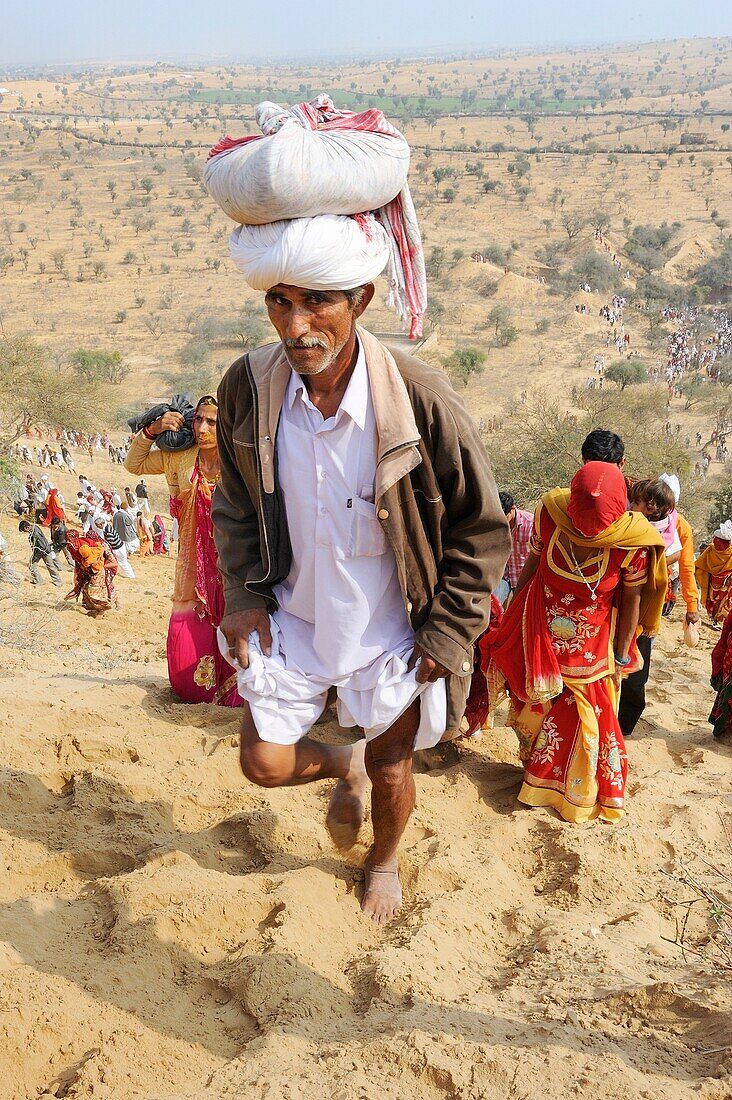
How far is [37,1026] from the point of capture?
7.24ft

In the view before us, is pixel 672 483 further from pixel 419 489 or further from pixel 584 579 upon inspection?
pixel 419 489

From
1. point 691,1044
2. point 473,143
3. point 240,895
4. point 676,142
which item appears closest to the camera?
point 691,1044

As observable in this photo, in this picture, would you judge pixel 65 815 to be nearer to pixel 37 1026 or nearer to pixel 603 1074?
pixel 37 1026

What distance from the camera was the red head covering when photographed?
139 inches

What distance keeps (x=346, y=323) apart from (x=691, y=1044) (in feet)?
6.59

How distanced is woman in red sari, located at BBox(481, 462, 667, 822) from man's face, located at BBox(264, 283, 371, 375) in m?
1.50

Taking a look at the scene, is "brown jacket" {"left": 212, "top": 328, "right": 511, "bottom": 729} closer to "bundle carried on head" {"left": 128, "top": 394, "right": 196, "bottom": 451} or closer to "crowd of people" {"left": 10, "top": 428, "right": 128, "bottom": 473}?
"bundle carried on head" {"left": 128, "top": 394, "right": 196, "bottom": 451}

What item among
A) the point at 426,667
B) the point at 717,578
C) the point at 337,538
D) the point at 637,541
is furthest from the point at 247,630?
the point at 717,578

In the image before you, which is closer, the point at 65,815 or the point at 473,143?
the point at 65,815

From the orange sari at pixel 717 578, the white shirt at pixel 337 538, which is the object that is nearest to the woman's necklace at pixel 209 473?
the white shirt at pixel 337 538

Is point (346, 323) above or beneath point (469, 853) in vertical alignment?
above

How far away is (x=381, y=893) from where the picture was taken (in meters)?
2.91

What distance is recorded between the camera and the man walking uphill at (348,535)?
95.9 inches

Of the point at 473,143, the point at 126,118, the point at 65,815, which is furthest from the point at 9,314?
the point at 126,118
